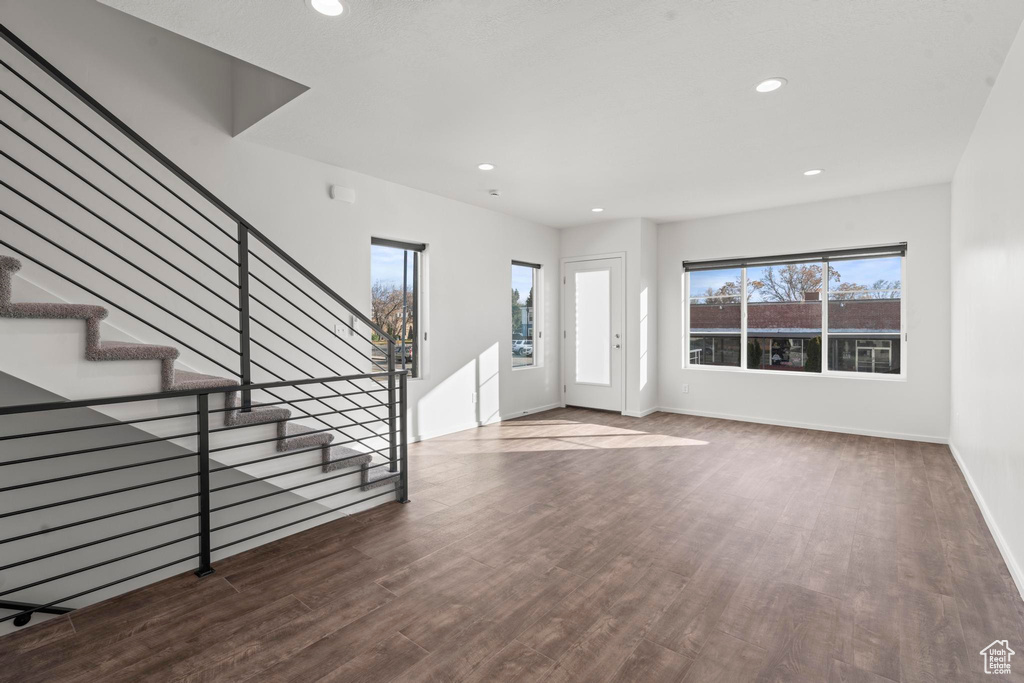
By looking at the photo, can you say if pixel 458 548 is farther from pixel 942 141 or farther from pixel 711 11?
pixel 942 141

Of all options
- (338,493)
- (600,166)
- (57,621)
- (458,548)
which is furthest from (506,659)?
(600,166)

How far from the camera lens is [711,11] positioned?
7.35 feet

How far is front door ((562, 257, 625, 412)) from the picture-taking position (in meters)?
6.75

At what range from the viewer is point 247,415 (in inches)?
107

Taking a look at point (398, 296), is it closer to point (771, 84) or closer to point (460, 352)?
point (460, 352)

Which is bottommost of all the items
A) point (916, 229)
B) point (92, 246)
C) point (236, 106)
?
point (92, 246)

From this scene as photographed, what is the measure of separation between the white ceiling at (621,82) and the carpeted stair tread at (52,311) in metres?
1.35

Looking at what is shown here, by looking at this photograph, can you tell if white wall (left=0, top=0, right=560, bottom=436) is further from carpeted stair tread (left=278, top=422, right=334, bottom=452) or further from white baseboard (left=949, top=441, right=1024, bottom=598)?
white baseboard (left=949, top=441, right=1024, bottom=598)

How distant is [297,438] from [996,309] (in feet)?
13.2

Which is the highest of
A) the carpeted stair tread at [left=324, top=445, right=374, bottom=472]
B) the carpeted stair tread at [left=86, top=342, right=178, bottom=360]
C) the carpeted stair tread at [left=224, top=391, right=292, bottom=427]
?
the carpeted stair tread at [left=86, top=342, right=178, bottom=360]

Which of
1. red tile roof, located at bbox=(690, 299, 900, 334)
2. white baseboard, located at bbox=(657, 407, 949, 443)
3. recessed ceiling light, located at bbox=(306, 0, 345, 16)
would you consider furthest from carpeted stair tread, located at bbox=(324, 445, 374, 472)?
red tile roof, located at bbox=(690, 299, 900, 334)

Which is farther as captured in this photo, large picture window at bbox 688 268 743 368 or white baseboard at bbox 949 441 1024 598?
Result: large picture window at bbox 688 268 743 368

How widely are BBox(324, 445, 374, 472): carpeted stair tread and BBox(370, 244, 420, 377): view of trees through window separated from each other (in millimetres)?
1783

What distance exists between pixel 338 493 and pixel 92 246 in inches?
84.8
